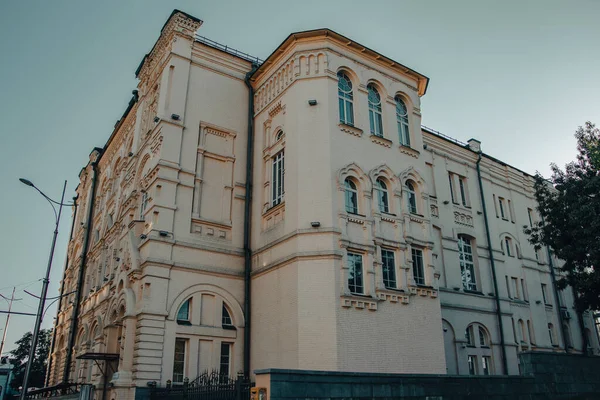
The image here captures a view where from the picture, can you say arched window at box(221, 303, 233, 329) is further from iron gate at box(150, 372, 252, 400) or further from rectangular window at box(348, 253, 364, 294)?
rectangular window at box(348, 253, 364, 294)

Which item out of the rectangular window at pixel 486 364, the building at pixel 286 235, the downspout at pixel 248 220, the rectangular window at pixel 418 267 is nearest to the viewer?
the building at pixel 286 235

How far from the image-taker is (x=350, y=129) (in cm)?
2266

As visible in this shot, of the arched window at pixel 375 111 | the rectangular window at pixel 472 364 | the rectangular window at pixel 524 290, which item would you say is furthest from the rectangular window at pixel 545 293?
the arched window at pixel 375 111

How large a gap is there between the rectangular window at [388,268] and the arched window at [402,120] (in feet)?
20.5

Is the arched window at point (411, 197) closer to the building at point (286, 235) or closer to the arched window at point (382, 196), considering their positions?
the building at point (286, 235)

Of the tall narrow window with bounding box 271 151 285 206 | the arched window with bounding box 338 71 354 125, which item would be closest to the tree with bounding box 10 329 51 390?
the tall narrow window with bounding box 271 151 285 206

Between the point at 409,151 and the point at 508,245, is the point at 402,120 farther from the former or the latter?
the point at 508,245

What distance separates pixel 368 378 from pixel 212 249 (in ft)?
32.6

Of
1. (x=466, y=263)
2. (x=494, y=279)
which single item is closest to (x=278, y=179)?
(x=466, y=263)

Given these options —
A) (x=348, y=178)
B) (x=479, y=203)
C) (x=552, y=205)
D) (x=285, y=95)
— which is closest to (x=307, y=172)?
(x=348, y=178)

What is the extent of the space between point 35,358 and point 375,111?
60.0 meters

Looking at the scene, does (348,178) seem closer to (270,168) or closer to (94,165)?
(270,168)

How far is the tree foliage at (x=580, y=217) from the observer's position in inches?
910

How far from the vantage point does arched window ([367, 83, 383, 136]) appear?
79.8 ft
